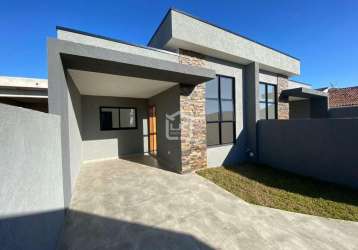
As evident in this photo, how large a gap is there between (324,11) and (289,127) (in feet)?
14.1

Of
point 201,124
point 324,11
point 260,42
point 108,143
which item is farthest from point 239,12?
point 108,143

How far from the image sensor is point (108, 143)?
7.97 meters

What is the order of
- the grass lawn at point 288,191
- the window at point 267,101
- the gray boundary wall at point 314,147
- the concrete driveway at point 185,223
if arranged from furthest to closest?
the window at point 267,101
the gray boundary wall at point 314,147
the grass lawn at point 288,191
the concrete driveway at point 185,223

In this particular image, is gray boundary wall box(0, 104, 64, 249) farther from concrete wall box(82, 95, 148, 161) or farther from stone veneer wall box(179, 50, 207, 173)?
concrete wall box(82, 95, 148, 161)

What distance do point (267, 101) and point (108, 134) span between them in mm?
8313

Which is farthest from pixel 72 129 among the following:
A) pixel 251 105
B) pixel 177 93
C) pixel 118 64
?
pixel 251 105

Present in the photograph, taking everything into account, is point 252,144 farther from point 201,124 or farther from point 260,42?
point 260,42

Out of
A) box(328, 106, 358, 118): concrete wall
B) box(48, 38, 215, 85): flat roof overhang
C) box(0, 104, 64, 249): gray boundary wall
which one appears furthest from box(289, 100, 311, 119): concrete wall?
box(0, 104, 64, 249): gray boundary wall

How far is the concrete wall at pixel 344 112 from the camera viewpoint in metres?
9.45

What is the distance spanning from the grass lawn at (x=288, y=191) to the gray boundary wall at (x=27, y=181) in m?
3.96

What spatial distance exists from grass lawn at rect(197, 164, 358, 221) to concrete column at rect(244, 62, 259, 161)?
1.35 m

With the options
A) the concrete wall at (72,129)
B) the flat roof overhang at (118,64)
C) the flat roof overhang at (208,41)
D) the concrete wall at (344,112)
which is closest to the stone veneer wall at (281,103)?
the flat roof overhang at (208,41)

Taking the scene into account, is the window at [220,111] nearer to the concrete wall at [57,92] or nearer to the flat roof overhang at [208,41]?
the flat roof overhang at [208,41]

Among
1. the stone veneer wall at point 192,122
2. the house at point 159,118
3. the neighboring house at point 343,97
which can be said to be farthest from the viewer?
the neighboring house at point 343,97
